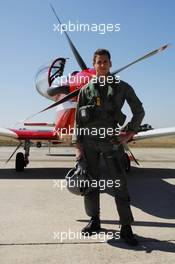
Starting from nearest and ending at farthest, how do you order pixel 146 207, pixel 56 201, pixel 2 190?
pixel 146 207 < pixel 56 201 < pixel 2 190

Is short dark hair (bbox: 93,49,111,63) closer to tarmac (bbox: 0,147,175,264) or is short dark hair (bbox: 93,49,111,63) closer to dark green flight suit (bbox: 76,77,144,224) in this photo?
dark green flight suit (bbox: 76,77,144,224)

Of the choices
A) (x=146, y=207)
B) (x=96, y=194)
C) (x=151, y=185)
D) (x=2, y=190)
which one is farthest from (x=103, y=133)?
(x=151, y=185)

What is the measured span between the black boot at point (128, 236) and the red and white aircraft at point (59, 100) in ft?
10.0

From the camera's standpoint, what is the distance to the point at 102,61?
4711 millimetres

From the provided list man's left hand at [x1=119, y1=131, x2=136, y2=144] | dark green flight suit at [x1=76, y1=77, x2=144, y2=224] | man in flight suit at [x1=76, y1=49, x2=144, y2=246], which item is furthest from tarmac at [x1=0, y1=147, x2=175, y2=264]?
man's left hand at [x1=119, y1=131, x2=136, y2=144]

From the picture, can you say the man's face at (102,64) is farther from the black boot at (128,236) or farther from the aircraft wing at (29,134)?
the aircraft wing at (29,134)

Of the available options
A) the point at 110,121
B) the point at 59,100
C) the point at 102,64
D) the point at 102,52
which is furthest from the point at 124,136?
the point at 59,100

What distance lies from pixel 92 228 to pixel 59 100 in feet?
15.6

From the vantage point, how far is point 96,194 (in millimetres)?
4922

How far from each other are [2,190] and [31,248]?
14.0 feet

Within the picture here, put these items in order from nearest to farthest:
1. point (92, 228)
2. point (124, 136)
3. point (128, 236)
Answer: point (128, 236) → point (124, 136) → point (92, 228)

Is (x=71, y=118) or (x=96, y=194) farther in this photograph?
(x=71, y=118)

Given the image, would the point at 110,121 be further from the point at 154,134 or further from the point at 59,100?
the point at 154,134

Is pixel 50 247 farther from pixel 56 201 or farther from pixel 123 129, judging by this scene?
pixel 56 201
